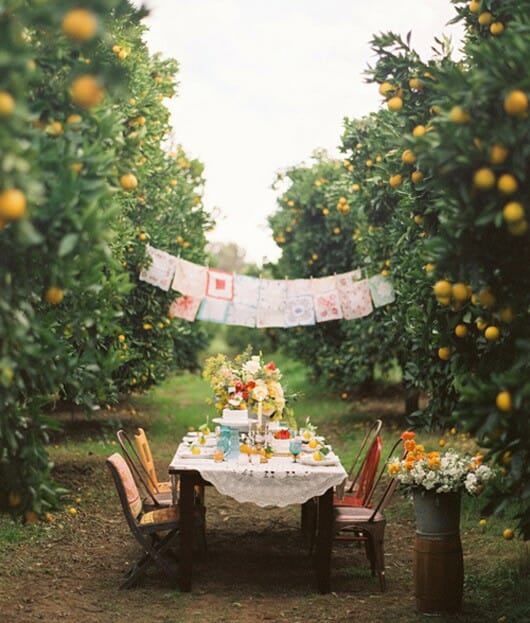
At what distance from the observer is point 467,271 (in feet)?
11.9

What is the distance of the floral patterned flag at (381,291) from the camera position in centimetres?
1016

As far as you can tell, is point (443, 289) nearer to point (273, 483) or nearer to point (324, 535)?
point (273, 483)

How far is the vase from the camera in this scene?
5.34m

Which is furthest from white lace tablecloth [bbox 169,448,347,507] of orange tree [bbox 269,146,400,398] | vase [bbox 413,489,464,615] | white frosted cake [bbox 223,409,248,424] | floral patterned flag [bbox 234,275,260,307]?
orange tree [bbox 269,146,400,398]

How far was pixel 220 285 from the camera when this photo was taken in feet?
Result: 33.7

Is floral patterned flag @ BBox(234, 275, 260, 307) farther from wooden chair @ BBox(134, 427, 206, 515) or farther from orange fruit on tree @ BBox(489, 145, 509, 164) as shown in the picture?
orange fruit on tree @ BBox(489, 145, 509, 164)

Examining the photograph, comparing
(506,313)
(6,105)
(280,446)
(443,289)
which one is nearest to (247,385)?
(280,446)

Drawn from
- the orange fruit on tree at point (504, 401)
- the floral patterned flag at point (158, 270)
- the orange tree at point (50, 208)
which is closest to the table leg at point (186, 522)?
the orange tree at point (50, 208)

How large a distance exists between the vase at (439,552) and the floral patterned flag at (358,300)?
5.10 m

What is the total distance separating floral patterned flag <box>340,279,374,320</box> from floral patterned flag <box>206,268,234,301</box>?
1.37m

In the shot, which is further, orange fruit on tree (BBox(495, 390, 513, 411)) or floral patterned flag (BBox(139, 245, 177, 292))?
floral patterned flag (BBox(139, 245, 177, 292))

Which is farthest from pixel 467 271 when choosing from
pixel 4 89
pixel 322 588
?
pixel 322 588

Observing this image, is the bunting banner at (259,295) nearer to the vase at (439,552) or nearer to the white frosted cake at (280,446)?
the white frosted cake at (280,446)

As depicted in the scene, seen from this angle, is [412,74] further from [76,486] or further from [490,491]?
[76,486]
